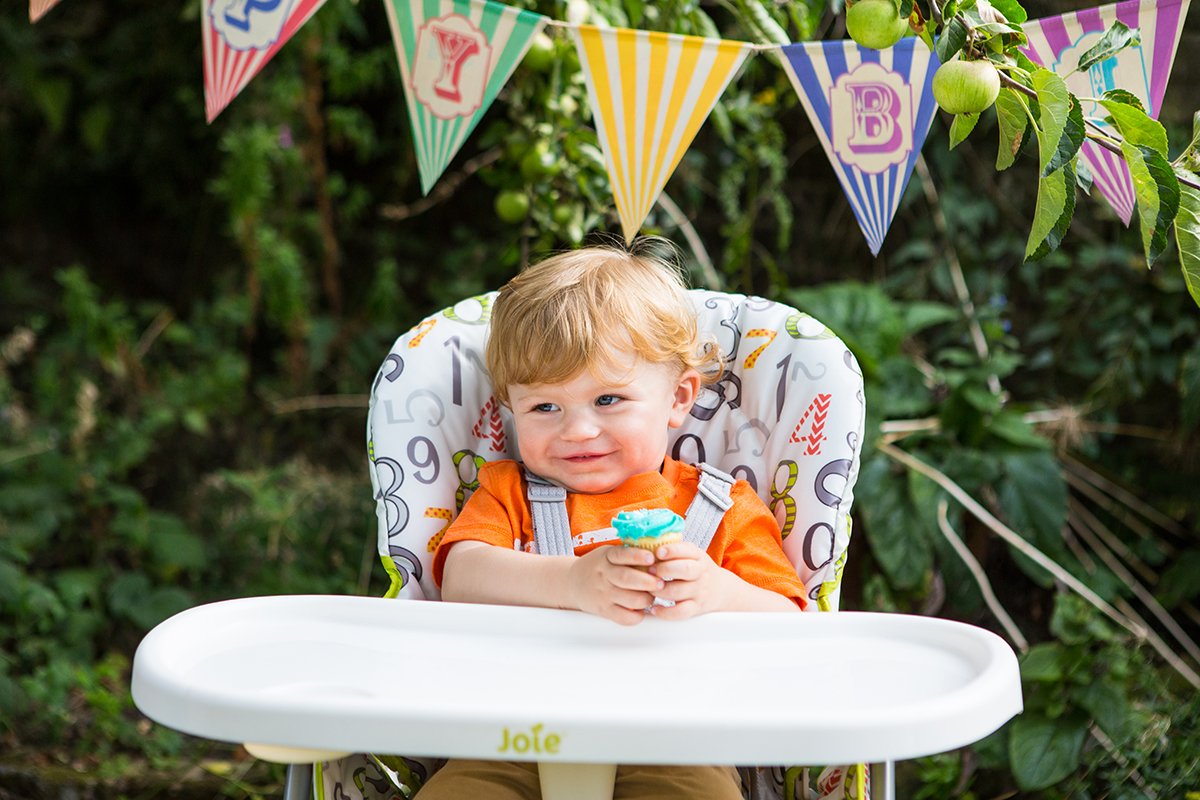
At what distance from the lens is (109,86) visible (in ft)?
10.3

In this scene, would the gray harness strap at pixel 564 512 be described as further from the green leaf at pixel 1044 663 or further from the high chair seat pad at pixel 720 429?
the green leaf at pixel 1044 663

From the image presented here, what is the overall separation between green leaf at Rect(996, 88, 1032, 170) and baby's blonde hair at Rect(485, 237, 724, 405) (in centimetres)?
46

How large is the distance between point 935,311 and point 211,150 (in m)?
2.45

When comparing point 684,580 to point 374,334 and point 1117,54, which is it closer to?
point 1117,54

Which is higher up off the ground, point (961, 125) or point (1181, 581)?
point (961, 125)

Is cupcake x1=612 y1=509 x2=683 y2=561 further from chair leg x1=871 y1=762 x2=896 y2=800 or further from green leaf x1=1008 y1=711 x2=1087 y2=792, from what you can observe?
green leaf x1=1008 y1=711 x2=1087 y2=792

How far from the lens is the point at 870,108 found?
1359 mm

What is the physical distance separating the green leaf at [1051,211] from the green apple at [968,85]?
4.4 inches

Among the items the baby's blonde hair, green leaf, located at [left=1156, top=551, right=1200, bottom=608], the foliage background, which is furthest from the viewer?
green leaf, located at [left=1156, top=551, right=1200, bottom=608]

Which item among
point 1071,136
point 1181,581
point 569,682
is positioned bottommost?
point 1181,581

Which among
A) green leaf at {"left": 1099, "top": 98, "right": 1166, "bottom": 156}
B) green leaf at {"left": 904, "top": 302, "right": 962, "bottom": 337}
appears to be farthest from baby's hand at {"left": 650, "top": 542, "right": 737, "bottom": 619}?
green leaf at {"left": 904, "top": 302, "right": 962, "bottom": 337}

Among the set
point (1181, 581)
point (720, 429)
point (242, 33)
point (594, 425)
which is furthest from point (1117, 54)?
point (1181, 581)

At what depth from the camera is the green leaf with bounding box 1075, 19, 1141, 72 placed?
1083 mm

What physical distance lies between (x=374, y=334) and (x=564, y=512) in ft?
6.65
